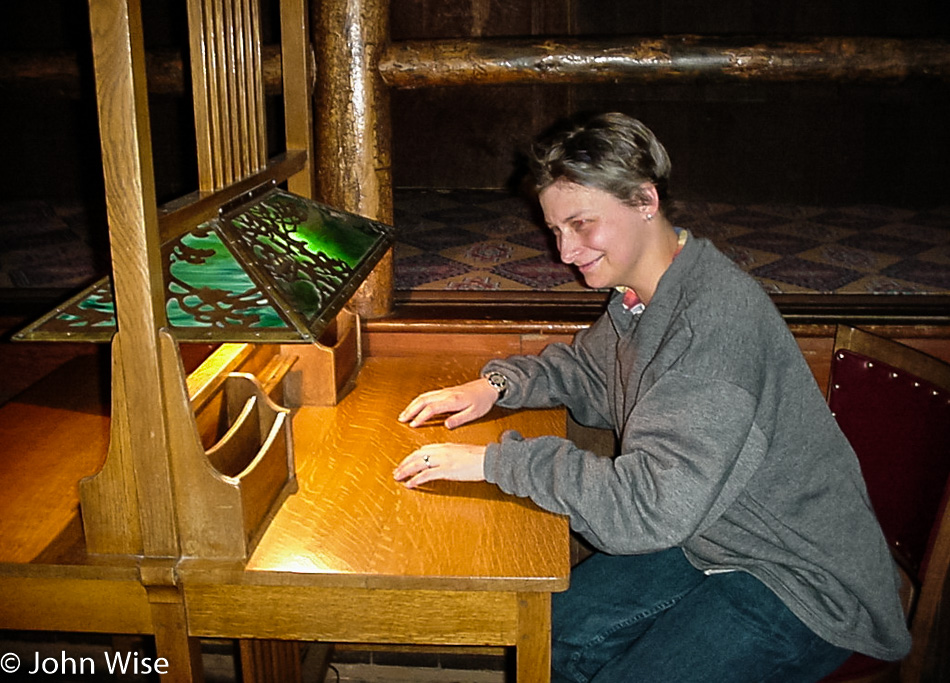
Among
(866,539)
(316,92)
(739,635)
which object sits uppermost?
(316,92)

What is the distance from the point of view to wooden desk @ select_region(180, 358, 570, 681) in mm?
1384

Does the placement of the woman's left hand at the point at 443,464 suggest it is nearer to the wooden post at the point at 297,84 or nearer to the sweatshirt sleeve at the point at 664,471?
the sweatshirt sleeve at the point at 664,471

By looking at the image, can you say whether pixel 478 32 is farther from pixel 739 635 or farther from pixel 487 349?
pixel 739 635

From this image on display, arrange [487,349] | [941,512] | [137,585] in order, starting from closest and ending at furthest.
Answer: [137,585]
[941,512]
[487,349]

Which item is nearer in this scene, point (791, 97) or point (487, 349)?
point (487, 349)

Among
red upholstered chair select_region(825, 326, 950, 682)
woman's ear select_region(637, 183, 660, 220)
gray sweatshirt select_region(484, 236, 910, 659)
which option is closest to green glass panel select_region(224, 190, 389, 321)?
gray sweatshirt select_region(484, 236, 910, 659)

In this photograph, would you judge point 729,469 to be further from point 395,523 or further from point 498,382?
point 498,382

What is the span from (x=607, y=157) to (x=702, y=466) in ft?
1.87

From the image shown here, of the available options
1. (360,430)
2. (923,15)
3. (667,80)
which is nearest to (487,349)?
(360,430)

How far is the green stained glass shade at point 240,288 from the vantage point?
1307mm

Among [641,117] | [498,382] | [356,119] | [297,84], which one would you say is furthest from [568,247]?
[641,117]

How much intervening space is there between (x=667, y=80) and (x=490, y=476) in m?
1.48

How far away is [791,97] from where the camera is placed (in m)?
5.21

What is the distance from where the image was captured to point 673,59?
2547 mm
